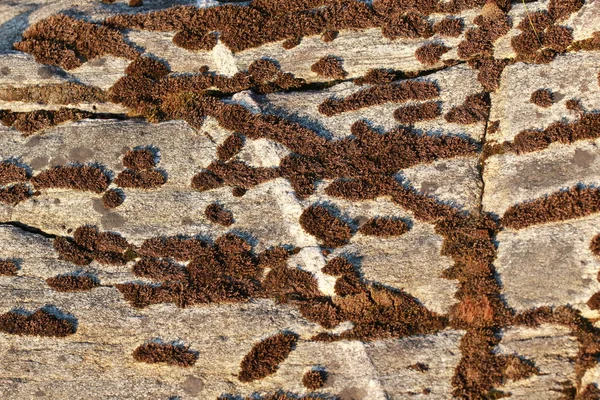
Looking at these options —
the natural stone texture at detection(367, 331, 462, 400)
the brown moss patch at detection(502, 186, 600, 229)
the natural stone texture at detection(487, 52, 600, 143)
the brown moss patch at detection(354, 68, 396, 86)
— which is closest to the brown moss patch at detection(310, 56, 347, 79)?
the brown moss patch at detection(354, 68, 396, 86)

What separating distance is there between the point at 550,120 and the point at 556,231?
13.5ft

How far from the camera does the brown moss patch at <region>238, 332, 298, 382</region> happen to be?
17.6 m

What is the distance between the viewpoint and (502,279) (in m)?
17.7

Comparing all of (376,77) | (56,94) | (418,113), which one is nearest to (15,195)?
(56,94)

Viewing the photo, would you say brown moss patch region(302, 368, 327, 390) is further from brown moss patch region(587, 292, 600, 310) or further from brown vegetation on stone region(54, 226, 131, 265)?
brown moss patch region(587, 292, 600, 310)

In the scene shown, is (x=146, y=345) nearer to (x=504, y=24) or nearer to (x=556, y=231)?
(x=556, y=231)

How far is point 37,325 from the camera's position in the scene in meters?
19.0

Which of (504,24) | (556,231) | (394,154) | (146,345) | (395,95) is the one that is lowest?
(146,345)

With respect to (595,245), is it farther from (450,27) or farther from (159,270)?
(159,270)

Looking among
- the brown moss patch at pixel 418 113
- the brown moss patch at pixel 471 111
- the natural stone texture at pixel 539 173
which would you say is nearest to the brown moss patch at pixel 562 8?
the brown moss patch at pixel 471 111

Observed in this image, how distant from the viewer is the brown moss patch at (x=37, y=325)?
745 inches

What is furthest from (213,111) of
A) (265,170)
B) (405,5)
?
(405,5)

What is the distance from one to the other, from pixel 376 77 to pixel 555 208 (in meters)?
8.24

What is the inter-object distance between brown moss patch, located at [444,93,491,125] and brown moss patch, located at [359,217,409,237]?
174 inches
